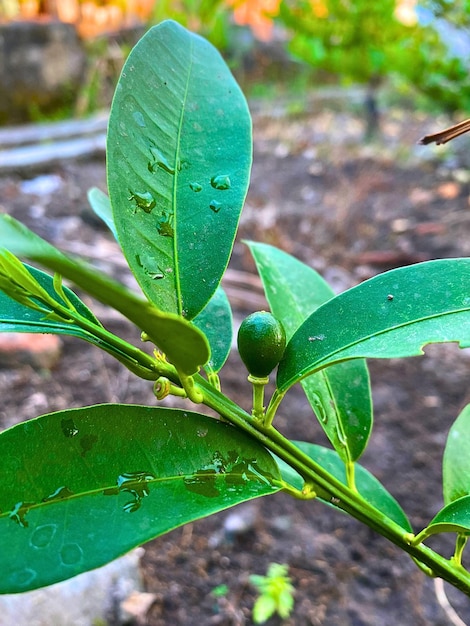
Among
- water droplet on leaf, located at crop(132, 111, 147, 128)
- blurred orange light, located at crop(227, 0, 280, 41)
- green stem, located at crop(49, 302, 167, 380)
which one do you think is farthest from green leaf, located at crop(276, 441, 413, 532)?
blurred orange light, located at crop(227, 0, 280, 41)

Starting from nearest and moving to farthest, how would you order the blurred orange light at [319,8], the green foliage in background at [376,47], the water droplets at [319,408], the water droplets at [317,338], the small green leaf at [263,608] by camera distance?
the water droplets at [317,338] < the water droplets at [319,408] < the small green leaf at [263,608] < the green foliage in background at [376,47] < the blurred orange light at [319,8]

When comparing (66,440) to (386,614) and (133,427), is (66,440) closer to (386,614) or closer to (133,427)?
(133,427)

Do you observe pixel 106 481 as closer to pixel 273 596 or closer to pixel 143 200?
pixel 143 200

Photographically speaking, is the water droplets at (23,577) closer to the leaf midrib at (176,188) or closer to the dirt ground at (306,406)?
the leaf midrib at (176,188)

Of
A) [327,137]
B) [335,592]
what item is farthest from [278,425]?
[327,137]

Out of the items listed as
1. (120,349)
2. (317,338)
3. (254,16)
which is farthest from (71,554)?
(254,16)

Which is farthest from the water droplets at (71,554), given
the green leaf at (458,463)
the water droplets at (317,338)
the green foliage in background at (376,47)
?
the green foliage in background at (376,47)

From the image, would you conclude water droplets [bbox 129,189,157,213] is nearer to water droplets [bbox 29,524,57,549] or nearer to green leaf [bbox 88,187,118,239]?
green leaf [bbox 88,187,118,239]
